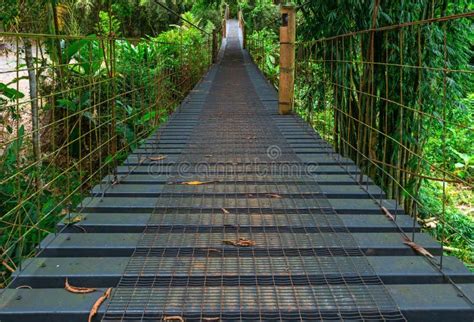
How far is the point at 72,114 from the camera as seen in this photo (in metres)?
2.51

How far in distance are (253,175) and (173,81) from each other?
4.39 m

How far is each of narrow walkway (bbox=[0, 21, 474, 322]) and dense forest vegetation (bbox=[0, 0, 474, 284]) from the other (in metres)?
0.24

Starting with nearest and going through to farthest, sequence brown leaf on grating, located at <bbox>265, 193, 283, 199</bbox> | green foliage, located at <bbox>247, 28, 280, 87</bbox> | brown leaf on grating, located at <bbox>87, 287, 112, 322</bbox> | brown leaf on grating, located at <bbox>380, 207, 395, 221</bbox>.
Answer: brown leaf on grating, located at <bbox>87, 287, 112, 322</bbox>
brown leaf on grating, located at <bbox>380, 207, 395, 221</bbox>
brown leaf on grating, located at <bbox>265, 193, 283, 199</bbox>
green foliage, located at <bbox>247, 28, 280, 87</bbox>

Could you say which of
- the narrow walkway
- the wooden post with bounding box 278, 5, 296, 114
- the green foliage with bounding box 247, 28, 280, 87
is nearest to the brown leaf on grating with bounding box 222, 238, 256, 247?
the narrow walkway

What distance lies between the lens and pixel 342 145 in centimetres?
432

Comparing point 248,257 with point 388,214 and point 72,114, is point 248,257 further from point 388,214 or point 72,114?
point 72,114

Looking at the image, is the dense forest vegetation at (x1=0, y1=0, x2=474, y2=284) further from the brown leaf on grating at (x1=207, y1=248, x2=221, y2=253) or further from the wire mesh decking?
the brown leaf on grating at (x1=207, y1=248, x2=221, y2=253)

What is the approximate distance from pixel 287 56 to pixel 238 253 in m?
3.94

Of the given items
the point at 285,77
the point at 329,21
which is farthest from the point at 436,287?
the point at 285,77

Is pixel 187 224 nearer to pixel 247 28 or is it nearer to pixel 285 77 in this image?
pixel 285 77

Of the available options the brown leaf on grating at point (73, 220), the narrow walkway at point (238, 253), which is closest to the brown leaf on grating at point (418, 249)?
the narrow walkway at point (238, 253)

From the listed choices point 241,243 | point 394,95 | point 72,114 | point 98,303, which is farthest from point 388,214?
point 394,95

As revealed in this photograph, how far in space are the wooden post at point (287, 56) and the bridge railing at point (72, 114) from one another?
133cm

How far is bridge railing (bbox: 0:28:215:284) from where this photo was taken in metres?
2.54
